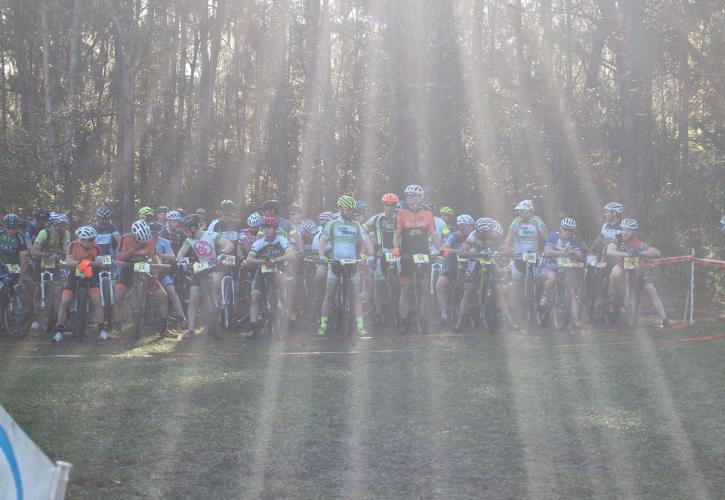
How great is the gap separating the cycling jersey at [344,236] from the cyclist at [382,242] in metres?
1.28

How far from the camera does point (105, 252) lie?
16344mm

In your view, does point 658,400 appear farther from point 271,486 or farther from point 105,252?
point 105,252

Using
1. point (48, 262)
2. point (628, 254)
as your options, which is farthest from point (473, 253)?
point (48, 262)

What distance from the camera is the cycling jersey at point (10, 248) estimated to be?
51.6ft

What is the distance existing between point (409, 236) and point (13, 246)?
20.1 ft

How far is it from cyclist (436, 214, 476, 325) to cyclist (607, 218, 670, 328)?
2.33m

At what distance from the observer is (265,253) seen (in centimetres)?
1541

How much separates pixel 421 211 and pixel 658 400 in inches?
273

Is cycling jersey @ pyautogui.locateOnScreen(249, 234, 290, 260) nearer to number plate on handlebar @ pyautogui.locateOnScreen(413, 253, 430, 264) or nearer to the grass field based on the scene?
number plate on handlebar @ pyautogui.locateOnScreen(413, 253, 430, 264)

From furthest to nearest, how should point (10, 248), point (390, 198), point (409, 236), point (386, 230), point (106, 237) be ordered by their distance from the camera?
1. point (386, 230)
2. point (390, 198)
3. point (106, 237)
4. point (10, 248)
5. point (409, 236)

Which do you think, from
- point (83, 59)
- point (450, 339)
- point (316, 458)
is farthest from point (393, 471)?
point (83, 59)

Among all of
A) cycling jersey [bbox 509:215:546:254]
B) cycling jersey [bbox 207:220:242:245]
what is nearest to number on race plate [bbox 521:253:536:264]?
cycling jersey [bbox 509:215:546:254]

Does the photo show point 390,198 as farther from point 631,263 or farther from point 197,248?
point 631,263

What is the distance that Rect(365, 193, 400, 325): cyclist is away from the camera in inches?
667
